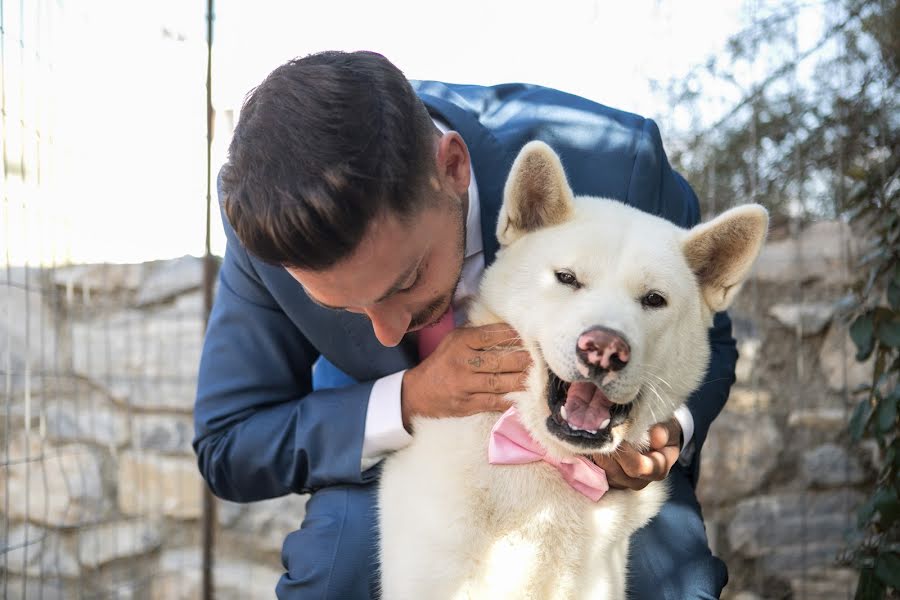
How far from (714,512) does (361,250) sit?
2300 mm

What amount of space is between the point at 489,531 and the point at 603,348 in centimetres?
49

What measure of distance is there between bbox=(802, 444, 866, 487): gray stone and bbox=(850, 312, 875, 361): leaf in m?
0.75

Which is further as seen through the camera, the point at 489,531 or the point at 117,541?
the point at 117,541

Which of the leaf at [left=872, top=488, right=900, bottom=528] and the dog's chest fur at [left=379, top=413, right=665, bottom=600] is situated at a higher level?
the dog's chest fur at [left=379, top=413, right=665, bottom=600]

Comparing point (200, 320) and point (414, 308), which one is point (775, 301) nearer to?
point (414, 308)

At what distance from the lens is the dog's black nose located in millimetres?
1526

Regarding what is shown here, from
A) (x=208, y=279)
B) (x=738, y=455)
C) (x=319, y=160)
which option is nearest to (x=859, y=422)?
(x=738, y=455)

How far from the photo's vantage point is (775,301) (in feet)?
11.4

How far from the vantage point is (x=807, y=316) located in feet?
11.1

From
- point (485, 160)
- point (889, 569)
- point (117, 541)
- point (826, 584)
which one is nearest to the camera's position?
point (485, 160)

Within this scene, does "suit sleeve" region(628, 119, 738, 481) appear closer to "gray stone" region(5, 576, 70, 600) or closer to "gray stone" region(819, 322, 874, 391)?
"gray stone" region(819, 322, 874, 391)

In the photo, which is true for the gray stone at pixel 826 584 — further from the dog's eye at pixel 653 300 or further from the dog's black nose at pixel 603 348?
the dog's black nose at pixel 603 348

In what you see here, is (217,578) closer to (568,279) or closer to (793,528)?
(793,528)

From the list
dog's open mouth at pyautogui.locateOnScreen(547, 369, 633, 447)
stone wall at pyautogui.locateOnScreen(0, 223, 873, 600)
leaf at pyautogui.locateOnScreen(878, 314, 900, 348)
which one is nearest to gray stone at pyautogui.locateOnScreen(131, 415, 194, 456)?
stone wall at pyautogui.locateOnScreen(0, 223, 873, 600)
